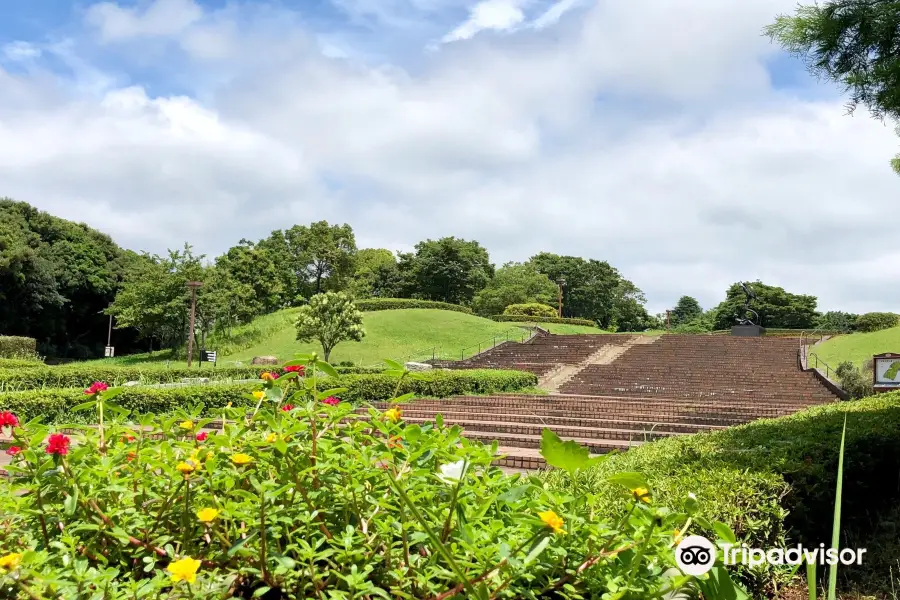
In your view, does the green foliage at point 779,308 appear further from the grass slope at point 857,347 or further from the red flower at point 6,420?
the red flower at point 6,420

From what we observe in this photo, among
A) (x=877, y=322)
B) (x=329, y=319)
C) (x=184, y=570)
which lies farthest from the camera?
(x=877, y=322)

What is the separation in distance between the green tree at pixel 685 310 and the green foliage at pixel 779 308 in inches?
815

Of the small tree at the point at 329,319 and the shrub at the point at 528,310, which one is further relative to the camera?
the shrub at the point at 528,310

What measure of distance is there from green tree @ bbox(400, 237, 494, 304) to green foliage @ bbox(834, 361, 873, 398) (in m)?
32.7

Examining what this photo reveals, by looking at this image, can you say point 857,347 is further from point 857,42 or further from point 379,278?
point 379,278

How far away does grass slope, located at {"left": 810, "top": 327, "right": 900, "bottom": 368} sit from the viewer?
20094 millimetres

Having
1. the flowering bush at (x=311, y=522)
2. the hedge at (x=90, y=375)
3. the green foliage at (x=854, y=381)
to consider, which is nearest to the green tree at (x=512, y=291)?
the hedge at (x=90, y=375)

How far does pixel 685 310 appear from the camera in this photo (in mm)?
71938

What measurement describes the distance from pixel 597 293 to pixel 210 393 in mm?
46081

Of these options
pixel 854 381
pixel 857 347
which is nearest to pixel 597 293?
pixel 857 347

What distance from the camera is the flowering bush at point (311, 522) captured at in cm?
130

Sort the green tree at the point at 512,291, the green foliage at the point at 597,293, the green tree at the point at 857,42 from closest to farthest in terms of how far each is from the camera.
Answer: the green tree at the point at 857,42 → the green tree at the point at 512,291 → the green foliage at the point at 597,293

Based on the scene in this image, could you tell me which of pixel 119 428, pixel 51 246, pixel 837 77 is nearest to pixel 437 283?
pixel 51 246

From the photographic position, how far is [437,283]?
155ft
